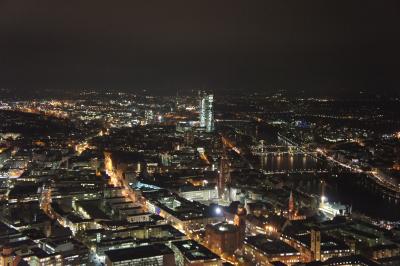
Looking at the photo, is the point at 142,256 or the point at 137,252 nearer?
the point at 142,256

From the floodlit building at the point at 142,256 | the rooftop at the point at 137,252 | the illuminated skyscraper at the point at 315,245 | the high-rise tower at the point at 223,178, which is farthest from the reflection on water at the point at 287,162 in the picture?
the floodlit building at the point at 142,256

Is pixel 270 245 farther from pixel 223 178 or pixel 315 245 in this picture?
pixel 223 178

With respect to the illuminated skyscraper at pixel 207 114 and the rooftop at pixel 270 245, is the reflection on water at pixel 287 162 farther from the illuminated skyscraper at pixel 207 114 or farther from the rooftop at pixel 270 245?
the rooftop at pixel 270 245

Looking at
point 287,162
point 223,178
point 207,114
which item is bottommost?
point 223,178

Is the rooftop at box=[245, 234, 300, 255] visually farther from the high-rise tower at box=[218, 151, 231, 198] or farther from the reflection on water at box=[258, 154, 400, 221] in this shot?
the high-rise tower at box=[218, 151, 231, 198]

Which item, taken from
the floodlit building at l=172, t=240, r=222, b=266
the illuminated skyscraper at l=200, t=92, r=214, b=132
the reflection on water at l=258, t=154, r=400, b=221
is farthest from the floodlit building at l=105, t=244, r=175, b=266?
the illuminated skyscraper at l=200, t=92, r=214, b=132

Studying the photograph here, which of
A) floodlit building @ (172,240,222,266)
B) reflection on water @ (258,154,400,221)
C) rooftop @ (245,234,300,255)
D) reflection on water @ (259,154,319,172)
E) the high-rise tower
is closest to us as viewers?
floodlit building @ (172,240,222,266)

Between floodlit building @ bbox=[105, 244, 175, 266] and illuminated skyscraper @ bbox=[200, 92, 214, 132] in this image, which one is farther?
illuminated skyscraper @ bbox=[200, 92, 214, 132]

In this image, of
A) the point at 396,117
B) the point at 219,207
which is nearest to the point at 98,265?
the point at 219,207

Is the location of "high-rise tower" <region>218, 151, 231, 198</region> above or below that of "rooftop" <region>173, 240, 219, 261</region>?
above

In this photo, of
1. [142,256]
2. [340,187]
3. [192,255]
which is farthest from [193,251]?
[340,187]

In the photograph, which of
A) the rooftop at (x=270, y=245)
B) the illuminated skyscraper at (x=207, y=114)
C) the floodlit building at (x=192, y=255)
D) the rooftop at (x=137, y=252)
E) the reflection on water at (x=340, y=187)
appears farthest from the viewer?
the illuminated skyscraper at (x=207, y=114)
